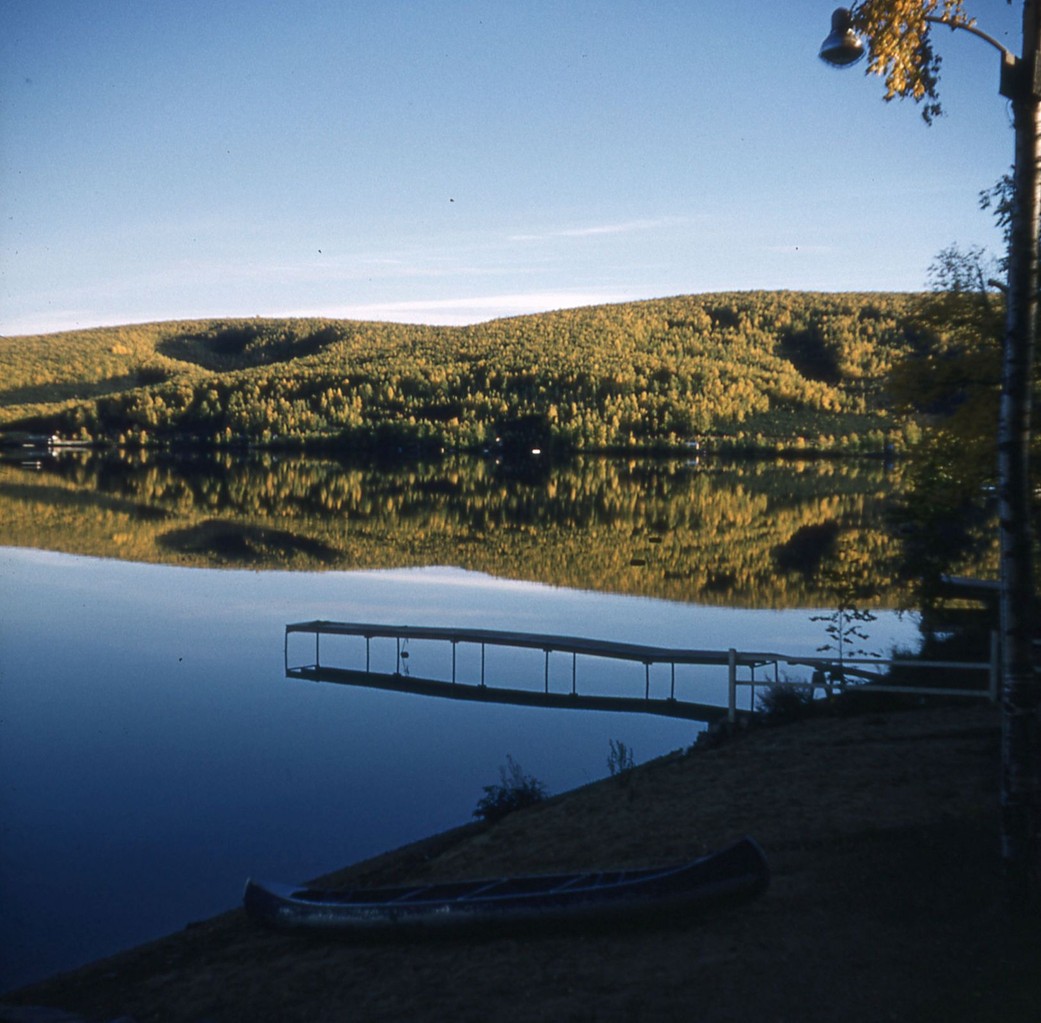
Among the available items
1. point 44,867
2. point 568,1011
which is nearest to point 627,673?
point 44,867

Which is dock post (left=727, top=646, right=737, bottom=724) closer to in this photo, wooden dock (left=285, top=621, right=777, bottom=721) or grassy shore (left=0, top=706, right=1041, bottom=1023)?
wooden dock (left=285, top=621, right=777, bottom=721)

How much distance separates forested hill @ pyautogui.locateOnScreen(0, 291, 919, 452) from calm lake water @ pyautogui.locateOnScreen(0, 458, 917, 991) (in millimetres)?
68409

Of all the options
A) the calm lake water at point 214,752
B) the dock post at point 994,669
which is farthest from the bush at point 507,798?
the dock post at point 994,669

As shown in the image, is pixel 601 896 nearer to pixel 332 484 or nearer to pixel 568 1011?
pixel 568 1011

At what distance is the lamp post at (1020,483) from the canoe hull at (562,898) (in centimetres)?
126

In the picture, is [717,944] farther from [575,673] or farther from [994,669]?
[575,673]

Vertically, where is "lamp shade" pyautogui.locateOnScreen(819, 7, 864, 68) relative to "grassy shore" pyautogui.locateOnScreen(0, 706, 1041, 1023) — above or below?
above

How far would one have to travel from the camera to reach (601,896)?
5.91 meters

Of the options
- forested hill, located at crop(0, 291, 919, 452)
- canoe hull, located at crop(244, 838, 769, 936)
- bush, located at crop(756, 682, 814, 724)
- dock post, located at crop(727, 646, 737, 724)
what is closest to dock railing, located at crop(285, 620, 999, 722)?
bush, located at crop(756, 682, 814, 724)

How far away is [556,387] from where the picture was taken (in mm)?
124062

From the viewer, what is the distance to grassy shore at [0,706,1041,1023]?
4.97 m

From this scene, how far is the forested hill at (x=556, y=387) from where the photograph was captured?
116438 millimetres

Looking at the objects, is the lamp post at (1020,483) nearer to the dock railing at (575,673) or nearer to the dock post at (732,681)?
the dock post at (732,681)

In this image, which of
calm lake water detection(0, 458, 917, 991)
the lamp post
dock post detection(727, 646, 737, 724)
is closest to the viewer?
the lamp post
